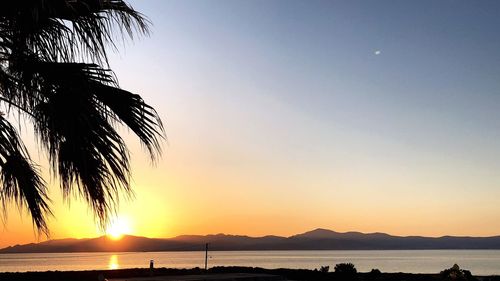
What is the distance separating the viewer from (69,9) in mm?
5207

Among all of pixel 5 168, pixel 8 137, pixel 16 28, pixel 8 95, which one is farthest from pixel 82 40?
pixel 5 168

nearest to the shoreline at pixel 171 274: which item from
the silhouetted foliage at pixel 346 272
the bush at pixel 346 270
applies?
the silhouetted foliage at pixel 346 272

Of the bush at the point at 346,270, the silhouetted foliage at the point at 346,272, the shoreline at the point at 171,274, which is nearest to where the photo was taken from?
the shoreline at the point at 171,274

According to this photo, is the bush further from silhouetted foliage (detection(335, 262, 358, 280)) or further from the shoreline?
the shoreline

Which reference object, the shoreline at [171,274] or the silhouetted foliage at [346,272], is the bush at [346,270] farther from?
the shoreline at [171,274]

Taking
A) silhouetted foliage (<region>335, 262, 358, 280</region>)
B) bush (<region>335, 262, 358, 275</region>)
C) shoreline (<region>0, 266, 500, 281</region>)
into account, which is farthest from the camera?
bush (<region>335, 262, 358, 275</region>)

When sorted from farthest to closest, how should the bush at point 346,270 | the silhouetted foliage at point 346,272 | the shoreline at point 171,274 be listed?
the bush at point 346,270 → the silhouetted foliage at point 346,272 → the shoreline at point 171,274

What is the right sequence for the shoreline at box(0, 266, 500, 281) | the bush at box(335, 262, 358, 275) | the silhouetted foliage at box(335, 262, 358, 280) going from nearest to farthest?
the shoreline at box(0, 266, 500, 281)
the silhouetted foliage at box(335, 262, 358, 280)
the bush at box(335, 262, 358, 275)

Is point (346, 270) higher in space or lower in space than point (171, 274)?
lower

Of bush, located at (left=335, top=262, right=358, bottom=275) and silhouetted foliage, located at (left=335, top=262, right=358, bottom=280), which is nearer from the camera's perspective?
silhouetted foliage, located at (left=335, top=262, right=358, bottom=280)

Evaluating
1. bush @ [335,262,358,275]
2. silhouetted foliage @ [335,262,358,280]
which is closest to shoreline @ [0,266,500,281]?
silhouetted foliage @ [335,262,358,280]

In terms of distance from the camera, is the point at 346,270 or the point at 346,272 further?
the point at 346,270

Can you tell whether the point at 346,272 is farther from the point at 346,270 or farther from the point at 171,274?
the point at 171,274

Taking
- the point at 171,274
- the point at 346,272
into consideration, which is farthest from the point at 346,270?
the point at 171,274
